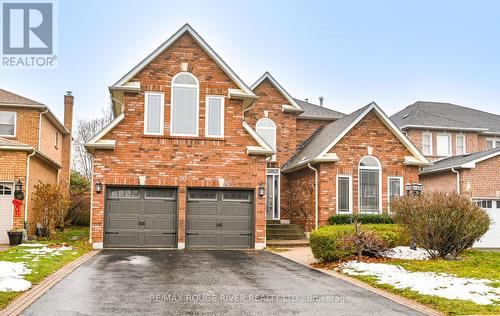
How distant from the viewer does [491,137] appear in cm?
3644

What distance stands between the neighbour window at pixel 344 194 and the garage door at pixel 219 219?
413cm

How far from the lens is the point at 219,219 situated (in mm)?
19469

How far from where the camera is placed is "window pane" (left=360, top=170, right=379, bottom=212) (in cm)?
2206

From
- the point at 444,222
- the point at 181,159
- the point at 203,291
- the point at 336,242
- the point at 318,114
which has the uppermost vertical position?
the point at 318,114

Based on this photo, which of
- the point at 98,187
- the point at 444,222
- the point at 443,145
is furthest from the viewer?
the point at 443,145

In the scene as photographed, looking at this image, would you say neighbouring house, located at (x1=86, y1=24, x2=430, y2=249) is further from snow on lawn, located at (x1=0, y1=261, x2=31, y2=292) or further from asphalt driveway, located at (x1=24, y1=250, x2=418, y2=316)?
snow on lawn, located at (x1=0, y1=261, x2=31, y2=292)

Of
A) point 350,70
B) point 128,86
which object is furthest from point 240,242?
point 350,70

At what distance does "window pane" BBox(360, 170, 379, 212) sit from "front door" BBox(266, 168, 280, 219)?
4656mm

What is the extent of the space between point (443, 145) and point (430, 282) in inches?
984

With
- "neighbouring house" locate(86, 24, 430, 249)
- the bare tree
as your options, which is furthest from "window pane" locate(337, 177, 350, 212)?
the bare tree

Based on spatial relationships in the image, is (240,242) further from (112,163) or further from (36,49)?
(36,49)

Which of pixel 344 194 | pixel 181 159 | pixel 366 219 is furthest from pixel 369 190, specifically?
pixel 181 159

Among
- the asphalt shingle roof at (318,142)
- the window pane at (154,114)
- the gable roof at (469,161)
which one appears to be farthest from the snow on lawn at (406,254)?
the window pane at (154,114)

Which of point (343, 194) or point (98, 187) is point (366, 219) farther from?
→ point (98, 187)
